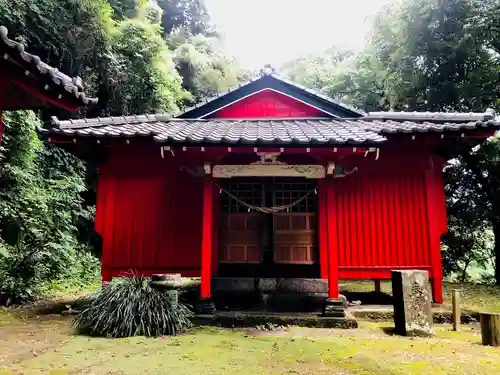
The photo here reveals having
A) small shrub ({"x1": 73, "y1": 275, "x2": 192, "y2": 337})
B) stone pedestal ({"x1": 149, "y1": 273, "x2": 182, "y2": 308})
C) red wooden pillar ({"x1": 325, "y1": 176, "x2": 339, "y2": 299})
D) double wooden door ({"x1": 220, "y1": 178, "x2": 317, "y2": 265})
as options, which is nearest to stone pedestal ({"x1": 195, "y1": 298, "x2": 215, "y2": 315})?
small shrub ({"x1": 73, "y1": 275, "x2": 192, "y2": 337})

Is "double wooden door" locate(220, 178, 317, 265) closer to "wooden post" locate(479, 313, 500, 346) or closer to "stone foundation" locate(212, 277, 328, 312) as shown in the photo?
"stone foundation" locate(212, 277, 328, 312)

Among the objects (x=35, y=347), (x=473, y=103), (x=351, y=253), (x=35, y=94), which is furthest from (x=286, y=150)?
(x=473, y=103)

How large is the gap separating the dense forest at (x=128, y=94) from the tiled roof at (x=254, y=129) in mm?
2813

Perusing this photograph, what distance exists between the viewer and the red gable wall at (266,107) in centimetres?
977

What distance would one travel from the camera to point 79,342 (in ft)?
18.1

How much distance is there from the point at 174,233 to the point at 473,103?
10215 mm

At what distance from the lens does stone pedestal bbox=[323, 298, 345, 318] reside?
6.79 m

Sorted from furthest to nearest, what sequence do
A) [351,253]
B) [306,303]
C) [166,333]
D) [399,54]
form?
[399,54] → [351,253] → [306,303] → [166,333]

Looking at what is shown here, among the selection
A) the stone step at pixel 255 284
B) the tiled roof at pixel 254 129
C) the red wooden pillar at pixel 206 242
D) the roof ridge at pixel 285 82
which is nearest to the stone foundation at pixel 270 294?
the stone step at pixel 255 284

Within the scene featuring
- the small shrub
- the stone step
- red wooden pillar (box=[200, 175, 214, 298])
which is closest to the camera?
the small shrub

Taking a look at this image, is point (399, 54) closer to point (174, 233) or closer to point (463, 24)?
point (463, 24)

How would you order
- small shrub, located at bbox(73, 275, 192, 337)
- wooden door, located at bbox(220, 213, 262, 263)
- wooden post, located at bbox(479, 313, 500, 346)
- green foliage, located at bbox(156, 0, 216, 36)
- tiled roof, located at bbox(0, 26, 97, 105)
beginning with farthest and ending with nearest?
1. green foliage, located at bbox(156, 0, 216, 36)
2. wooden door, located at bbox(220, 213, 262, 263)
3. small shrub, located at bbox(73, 275, 192, 337)
4. wooden post, located at bbox(479, 313, 500, 346)
5. tiled roof, located at bbox(0, 26, 97, 105)

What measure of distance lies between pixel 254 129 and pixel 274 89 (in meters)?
2.23

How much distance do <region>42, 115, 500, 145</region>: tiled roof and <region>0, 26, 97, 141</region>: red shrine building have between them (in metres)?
2.50
